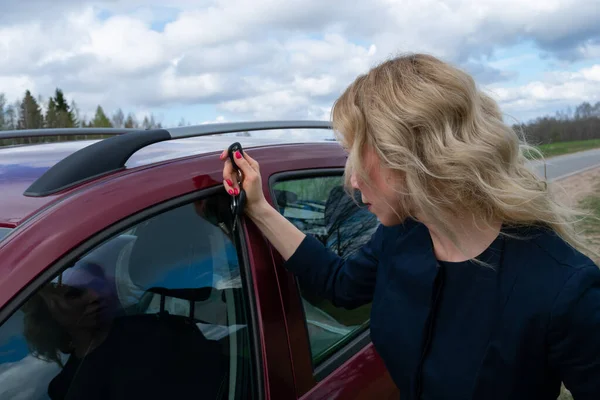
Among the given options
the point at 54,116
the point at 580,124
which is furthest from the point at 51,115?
the point at 580,124

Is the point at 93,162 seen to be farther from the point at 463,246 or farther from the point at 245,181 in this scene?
the point at 463,246

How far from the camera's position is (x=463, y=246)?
1467 mm

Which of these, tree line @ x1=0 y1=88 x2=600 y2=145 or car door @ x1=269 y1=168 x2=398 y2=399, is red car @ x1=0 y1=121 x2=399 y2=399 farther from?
tree line @ x1=0 y1=88 x2=600 y2=145

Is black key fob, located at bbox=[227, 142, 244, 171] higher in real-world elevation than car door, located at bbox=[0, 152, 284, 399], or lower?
higher

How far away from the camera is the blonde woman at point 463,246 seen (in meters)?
1.31

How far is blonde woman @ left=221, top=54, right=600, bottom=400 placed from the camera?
131 cm

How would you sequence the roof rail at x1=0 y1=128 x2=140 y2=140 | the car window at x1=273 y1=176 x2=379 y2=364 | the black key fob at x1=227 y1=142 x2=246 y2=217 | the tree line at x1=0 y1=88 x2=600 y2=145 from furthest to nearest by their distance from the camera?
the tree line at x1=0 y1=88 x2=600 y2=145 → the roof rail at x1=0 y1=128 x2=140 y2=140 → the car window at x1=273 y1=176 x2=379 y2=364 → the black key fob at x1=227 y1=142 x2=246 y2=217

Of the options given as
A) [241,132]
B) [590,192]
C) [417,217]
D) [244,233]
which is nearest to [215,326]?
[244,233]

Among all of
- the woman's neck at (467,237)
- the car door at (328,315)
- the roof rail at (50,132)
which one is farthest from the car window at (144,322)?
the roof rail at (50,132)

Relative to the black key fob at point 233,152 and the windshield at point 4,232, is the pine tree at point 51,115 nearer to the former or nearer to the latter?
the black key fob at point 233,152

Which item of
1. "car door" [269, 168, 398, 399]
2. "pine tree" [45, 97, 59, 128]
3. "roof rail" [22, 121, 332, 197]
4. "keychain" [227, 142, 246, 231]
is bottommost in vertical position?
"car door" [269, 168, 398, 399]

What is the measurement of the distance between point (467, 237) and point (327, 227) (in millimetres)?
664

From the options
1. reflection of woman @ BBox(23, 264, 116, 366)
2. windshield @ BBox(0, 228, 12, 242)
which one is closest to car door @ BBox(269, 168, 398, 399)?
→ reflection of woman @ BBox(23, 264, 116, 366)

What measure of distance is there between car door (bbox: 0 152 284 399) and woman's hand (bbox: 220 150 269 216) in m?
0.03
